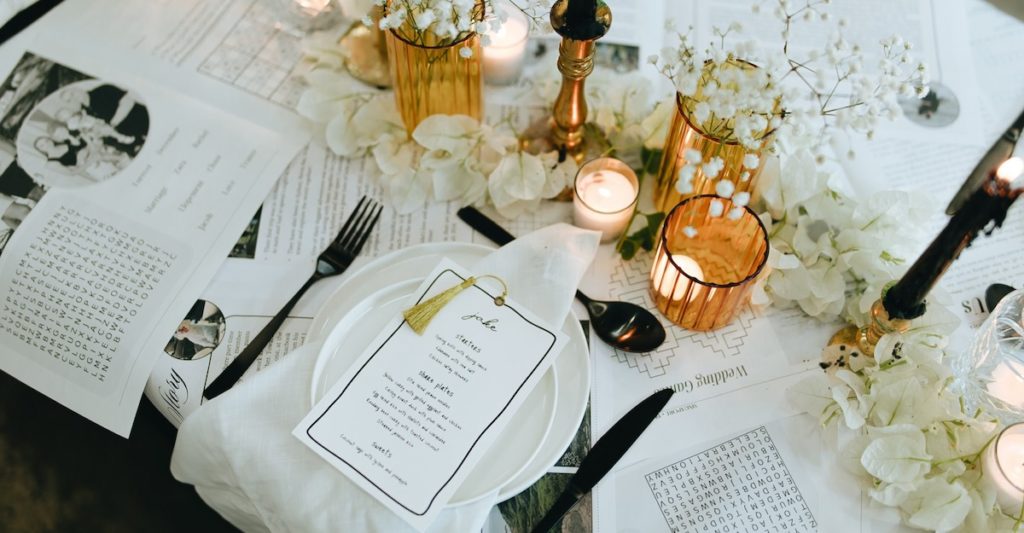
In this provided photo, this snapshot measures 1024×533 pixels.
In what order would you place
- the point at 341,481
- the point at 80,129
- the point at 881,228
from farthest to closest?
the point at 80,129 < the point at 881,228 < the point at 341,481

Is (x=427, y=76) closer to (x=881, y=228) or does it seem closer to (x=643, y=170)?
(x=643, y=170)

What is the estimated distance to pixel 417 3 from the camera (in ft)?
2.24

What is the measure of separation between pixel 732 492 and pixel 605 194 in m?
0.33

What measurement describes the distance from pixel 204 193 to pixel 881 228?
2.38 ft

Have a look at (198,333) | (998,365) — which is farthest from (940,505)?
(198,333)

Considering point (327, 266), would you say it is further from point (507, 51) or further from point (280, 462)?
point (507, 51)

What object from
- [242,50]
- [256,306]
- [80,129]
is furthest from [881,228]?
[80,129]

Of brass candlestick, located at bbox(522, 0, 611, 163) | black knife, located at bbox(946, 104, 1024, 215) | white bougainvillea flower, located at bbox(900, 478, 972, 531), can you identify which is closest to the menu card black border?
brass candlestick, located at bbox(522, 0, 611, 163)

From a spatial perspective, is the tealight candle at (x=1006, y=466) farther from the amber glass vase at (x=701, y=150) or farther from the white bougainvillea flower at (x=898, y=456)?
the amber glass vase at (x=701, y=150)

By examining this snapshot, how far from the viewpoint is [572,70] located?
744 millimetres

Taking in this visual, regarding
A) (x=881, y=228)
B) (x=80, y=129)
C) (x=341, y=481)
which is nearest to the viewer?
(x=341, y=481)

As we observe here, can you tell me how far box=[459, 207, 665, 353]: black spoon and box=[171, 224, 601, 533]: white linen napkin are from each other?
6cm

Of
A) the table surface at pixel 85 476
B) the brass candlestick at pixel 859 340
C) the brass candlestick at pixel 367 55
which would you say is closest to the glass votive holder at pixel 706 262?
the brass candlestick at pixel 859 340

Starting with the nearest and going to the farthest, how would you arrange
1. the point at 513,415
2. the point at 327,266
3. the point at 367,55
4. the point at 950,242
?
the point at 950,242 < the point at 513,415 < the point at 327,266 < the point at 367,55
